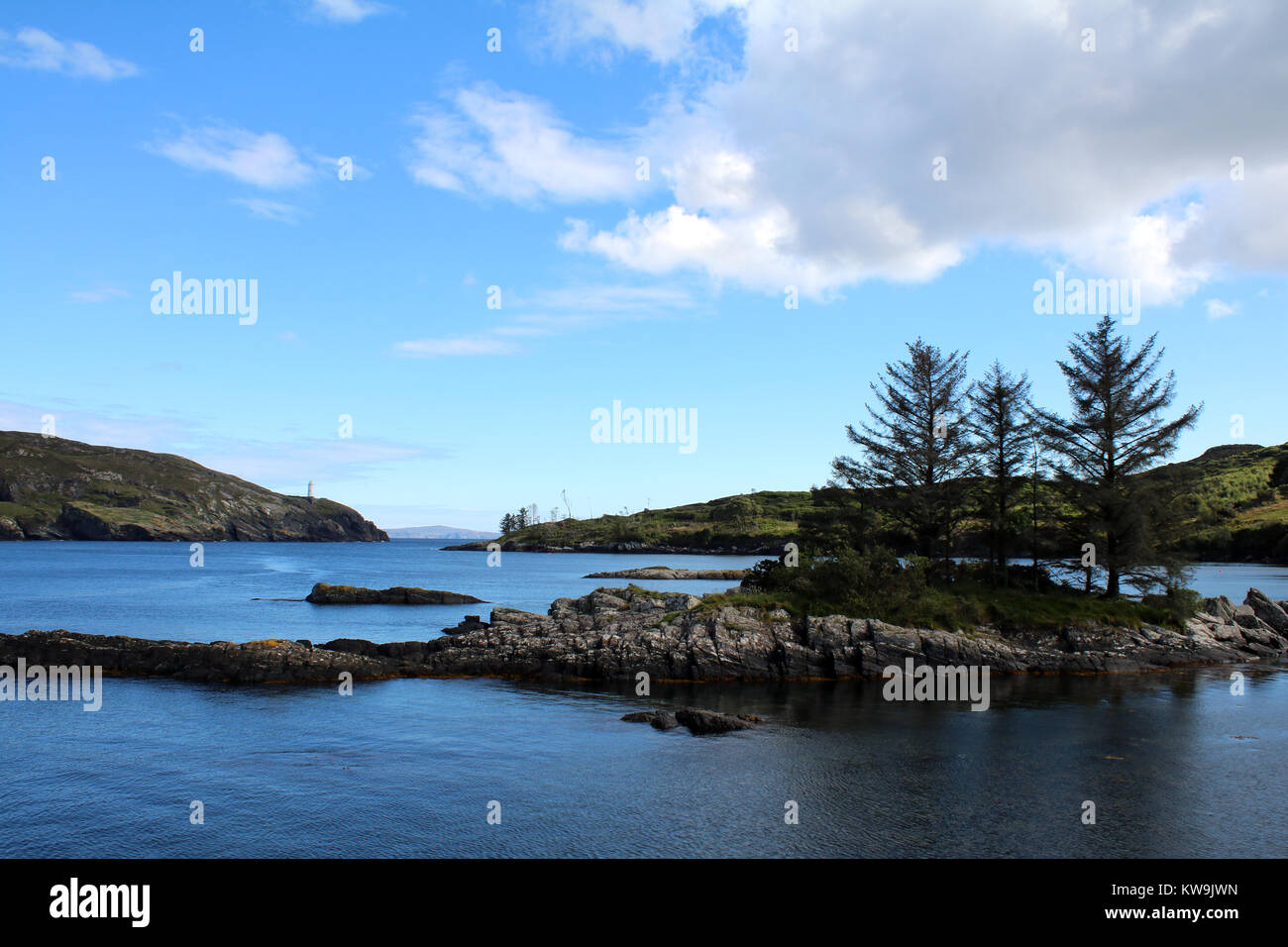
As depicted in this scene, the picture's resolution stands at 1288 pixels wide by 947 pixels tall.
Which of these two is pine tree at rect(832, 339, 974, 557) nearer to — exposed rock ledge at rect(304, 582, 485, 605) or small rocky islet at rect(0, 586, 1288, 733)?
small rocky islet at rect(0, 586, 1288, 733)

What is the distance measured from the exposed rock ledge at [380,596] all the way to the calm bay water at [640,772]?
4480 centimetres

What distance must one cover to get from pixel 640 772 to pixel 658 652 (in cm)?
1718

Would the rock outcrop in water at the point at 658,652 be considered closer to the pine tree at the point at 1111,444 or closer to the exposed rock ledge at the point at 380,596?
the pine tree at the point at 1111,444

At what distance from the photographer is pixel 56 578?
3952 inches

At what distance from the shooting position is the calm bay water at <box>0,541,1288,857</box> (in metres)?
18.9

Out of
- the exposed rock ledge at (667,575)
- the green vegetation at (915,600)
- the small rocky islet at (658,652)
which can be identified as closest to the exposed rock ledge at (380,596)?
the small rocky islet at (658,652)

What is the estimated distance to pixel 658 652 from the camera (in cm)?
4147

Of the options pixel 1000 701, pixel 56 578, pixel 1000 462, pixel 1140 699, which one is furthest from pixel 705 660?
pixel 56 578

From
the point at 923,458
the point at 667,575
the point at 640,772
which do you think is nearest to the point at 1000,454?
the point at 923,458

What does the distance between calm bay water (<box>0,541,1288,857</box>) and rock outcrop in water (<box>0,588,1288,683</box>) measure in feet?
6.88

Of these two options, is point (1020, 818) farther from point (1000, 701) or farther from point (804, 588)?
point (804, 588)

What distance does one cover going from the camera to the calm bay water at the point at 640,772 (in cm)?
1886

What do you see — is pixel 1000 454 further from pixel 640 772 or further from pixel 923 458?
pixel 640 772

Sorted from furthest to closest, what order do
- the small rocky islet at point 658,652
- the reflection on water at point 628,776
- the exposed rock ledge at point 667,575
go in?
the exposed rock ledge at point 667,575 → the small rocky islet at point 658,652 → the reflection on water at point 628,776
